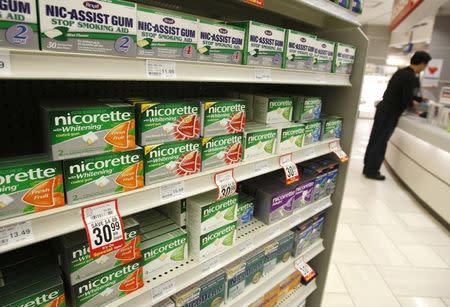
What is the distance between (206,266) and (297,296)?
97 centimetres

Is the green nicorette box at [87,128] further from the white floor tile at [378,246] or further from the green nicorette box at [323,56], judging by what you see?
the white floor tile at [378,246]

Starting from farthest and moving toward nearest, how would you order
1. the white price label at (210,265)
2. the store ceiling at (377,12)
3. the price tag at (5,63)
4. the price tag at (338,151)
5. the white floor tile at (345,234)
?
the store ceiling at (377,12), the white floor tile at (345,234), the price tag at (338,151), the white price label at (210,265), the price tag at (5,63)

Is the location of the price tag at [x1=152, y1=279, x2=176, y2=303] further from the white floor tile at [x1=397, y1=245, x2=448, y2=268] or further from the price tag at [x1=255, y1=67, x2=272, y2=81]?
the white floor tile at [x1=397, y1=245, x2=448, y2=268]

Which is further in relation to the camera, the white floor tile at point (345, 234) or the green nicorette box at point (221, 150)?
the white floor tile at point (345, 234)

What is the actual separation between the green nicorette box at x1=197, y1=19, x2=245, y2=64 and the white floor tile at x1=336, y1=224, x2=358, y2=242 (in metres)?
2.53

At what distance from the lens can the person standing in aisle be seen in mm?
4184

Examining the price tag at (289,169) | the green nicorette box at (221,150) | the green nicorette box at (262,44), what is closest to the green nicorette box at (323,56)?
the green nicorette box at (262,44)

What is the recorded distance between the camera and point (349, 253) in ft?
9.08

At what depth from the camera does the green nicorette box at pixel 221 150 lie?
3.47 ft

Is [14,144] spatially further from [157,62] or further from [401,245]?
[401,245]

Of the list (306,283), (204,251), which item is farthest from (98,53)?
(306,283)

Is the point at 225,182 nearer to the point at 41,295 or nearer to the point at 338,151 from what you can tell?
the point at 41,295

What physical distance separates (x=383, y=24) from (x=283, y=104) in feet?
40.4

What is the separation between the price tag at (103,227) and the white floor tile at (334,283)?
77.9 inches
